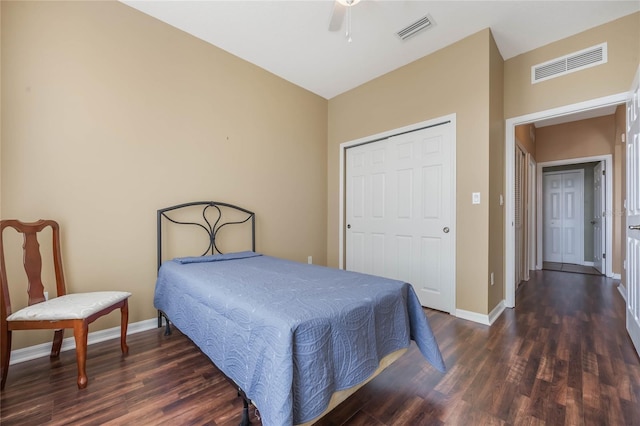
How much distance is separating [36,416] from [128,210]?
56.6 inches

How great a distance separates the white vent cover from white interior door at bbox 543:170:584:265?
4.38 m

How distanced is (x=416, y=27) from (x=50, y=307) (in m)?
3.56

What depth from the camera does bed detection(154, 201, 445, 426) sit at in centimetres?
102

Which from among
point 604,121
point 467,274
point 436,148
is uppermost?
point 604,121

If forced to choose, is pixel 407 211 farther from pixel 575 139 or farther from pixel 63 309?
pixel 575 139

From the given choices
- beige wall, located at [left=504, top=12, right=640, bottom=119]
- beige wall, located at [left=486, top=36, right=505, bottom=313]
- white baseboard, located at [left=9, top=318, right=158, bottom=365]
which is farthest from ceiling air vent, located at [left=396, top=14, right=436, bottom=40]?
white baseboard, located at [left=9, top=318, right=158, bottom=365]

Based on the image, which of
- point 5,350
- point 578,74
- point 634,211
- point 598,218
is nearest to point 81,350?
point 5,350

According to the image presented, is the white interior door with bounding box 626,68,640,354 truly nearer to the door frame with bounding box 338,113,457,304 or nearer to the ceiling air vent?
the door frame with bounding box 338,113,457,304

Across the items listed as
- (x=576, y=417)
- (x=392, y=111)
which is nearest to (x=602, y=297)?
(x=576, y=417)

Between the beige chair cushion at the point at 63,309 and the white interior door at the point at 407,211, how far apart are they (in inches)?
111

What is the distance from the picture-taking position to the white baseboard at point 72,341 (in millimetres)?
1856

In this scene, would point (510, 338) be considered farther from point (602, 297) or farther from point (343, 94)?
point (343, 94)

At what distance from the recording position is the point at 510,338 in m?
2.25

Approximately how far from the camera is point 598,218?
510 centimetres
